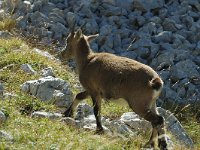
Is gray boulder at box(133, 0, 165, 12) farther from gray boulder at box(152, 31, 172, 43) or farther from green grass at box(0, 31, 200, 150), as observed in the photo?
green grass at box(0, 31, 200, 150)

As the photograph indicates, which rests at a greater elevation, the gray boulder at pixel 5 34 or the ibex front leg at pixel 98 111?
the ibex front leg at pixel 98 111

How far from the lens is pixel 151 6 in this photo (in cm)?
1656

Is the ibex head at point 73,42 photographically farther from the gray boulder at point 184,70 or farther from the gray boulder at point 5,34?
the gray boulder at point 184,70

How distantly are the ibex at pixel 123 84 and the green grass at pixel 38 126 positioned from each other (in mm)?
413

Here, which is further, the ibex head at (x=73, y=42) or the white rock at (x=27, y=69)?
the white rock at (x=27, y=69)

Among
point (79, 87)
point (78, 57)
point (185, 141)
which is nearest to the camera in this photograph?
point (185, 141)

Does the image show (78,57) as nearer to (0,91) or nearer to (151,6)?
(0,91)

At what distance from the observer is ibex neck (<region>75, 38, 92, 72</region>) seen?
11.5m

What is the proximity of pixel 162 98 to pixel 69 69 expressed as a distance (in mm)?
2414

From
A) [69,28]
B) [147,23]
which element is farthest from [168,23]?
[69,28]

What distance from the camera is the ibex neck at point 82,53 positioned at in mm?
11516

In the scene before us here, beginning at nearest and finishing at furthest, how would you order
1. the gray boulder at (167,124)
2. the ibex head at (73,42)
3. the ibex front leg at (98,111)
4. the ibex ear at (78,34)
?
the ibex front leg at (98,111)
the gray boulder at (167,124)
the ibex ear at (78,34)
the ibex head at (73,42)

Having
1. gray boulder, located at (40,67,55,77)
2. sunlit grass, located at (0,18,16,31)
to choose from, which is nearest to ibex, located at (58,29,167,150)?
gray boulder, located at (40,67,55,77)

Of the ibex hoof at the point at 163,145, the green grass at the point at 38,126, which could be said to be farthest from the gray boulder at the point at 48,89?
the ibex hoof at the point at 163,145
